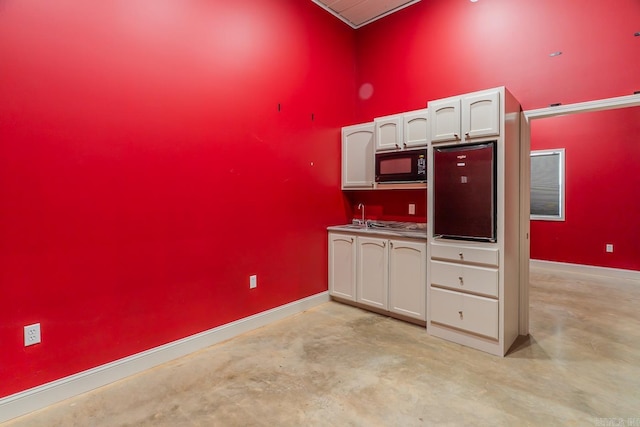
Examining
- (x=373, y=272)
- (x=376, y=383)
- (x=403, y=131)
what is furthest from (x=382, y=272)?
(x=403, y=131)

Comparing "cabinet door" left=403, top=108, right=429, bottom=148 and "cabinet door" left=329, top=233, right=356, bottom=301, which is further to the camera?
"cabinet door" left=329, top=233, right=356, bottom=301

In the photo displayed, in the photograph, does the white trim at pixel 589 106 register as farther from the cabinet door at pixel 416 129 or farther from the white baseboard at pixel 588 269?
the white baseboard at pixel 588 269

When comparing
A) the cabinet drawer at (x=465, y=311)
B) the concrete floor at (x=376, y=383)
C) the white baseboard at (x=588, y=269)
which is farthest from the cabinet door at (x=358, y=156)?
the white baseboard at (x=588, y=269)

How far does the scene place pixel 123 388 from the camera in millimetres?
2172

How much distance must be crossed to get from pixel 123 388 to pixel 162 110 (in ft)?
6.48

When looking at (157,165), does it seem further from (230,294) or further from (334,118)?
(334,118)

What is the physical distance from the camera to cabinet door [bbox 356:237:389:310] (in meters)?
3.39

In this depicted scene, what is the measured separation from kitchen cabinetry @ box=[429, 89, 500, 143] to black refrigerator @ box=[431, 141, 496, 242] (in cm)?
10

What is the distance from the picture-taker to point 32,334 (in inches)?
76.3

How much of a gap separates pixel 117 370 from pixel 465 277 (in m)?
2.73

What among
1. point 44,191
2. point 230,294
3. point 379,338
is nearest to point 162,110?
point 44,191

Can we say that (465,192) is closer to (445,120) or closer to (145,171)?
(445,120)

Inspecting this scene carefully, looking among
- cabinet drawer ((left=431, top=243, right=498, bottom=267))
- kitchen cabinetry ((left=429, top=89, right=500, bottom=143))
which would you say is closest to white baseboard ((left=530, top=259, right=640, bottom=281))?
cabinet drawer ((left=431, top=243, right=498, bottom=267))

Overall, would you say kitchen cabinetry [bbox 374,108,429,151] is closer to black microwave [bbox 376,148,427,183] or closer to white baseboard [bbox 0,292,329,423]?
black microwave [bbox 376,148,427,183]
